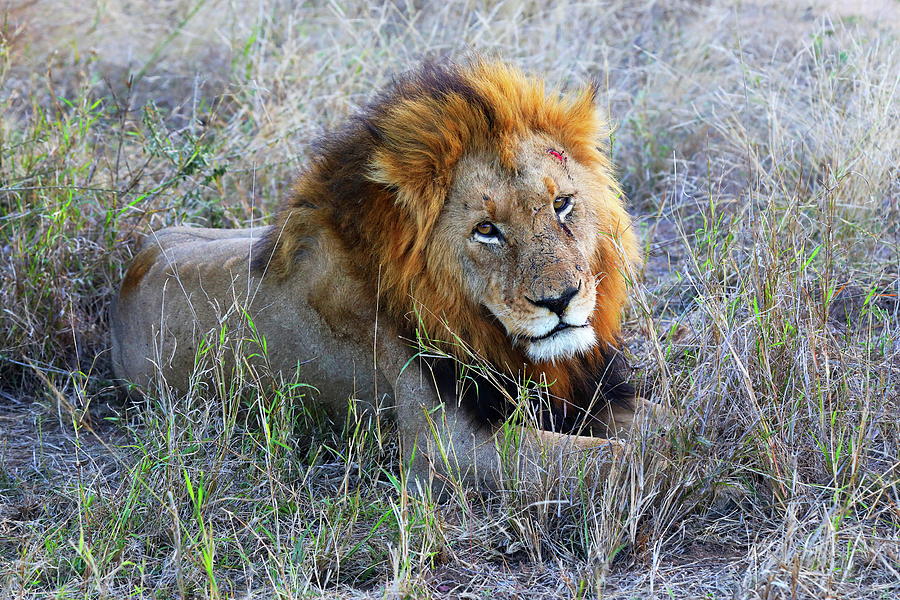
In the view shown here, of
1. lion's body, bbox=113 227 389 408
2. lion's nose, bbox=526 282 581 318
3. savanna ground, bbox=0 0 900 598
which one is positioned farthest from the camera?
lion's body, bbox=113 227 389 408

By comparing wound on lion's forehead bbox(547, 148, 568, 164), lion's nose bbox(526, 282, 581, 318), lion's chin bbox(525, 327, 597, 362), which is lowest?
lion's chin bbox(525, 327, 597, 362)

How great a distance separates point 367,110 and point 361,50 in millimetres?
3364

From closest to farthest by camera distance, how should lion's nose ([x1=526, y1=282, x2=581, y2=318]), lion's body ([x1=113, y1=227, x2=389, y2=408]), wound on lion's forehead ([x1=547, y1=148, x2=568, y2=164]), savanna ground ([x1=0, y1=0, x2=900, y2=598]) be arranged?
savanna ground ([x1=0, y1=0, x2=900, y2=598])
lion's nose ([x1=526, y1=282, x2=581, y2=318])
wound on lion's forehead ([x1=547, y1=148, x2=568, y2=164])
lion's body ([x1=113, y1=227, x2=389, y2=408])

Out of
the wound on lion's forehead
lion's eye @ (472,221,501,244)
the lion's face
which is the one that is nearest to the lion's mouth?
the lion's face

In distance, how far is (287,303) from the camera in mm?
3463

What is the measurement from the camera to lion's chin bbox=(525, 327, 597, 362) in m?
2.90

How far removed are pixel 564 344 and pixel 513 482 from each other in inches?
16.9

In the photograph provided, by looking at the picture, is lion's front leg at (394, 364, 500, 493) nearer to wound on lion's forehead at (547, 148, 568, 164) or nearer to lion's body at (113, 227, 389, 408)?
lion's body at (113, 227, 389, 408)

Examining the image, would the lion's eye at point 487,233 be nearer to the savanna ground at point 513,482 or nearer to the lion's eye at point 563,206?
the lion's eye at point 563,206

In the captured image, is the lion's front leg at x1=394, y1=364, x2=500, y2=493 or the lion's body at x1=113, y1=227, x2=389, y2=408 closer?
the lion's front leg at x1=394, y1=364, x2=500, y2=493

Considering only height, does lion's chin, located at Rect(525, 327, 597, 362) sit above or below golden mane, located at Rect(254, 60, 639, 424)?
below

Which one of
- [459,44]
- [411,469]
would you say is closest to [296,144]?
[459,44]

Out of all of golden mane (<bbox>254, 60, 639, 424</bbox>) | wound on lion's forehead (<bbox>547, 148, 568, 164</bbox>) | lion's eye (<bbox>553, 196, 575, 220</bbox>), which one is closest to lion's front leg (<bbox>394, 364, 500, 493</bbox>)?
golden mane (<bbox>254, 60, 639, 424</bbox>)

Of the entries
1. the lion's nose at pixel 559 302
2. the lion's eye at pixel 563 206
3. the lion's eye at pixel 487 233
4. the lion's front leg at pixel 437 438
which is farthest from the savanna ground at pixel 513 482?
the lion's eye at pixel 487 233
